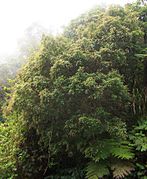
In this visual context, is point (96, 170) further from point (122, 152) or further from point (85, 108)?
point (85, 108)

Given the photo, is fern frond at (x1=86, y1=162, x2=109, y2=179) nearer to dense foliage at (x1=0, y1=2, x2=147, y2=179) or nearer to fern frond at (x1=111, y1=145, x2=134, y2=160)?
dense foliage at (x1=0, y1=2, x2=147, y2=179)

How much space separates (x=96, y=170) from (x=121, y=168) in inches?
16.3

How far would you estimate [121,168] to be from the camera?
5555mm

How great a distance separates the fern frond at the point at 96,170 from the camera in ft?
18.1

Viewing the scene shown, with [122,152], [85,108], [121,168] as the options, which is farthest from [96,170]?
[85,108]

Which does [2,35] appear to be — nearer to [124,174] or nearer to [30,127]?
[30,127]

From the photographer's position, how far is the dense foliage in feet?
19.1

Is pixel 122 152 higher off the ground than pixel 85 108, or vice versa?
pixel 85 108

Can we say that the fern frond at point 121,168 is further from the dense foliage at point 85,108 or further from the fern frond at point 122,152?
the fern frond at point 122,152

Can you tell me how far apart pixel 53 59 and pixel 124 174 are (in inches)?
102

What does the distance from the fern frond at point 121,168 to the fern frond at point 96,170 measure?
145 mm

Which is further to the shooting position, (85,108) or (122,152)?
(85,108)

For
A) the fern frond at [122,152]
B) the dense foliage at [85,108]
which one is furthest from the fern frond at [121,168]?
the fern frond at [122,152]

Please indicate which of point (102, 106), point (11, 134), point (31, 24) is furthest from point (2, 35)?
point (102, 106)
